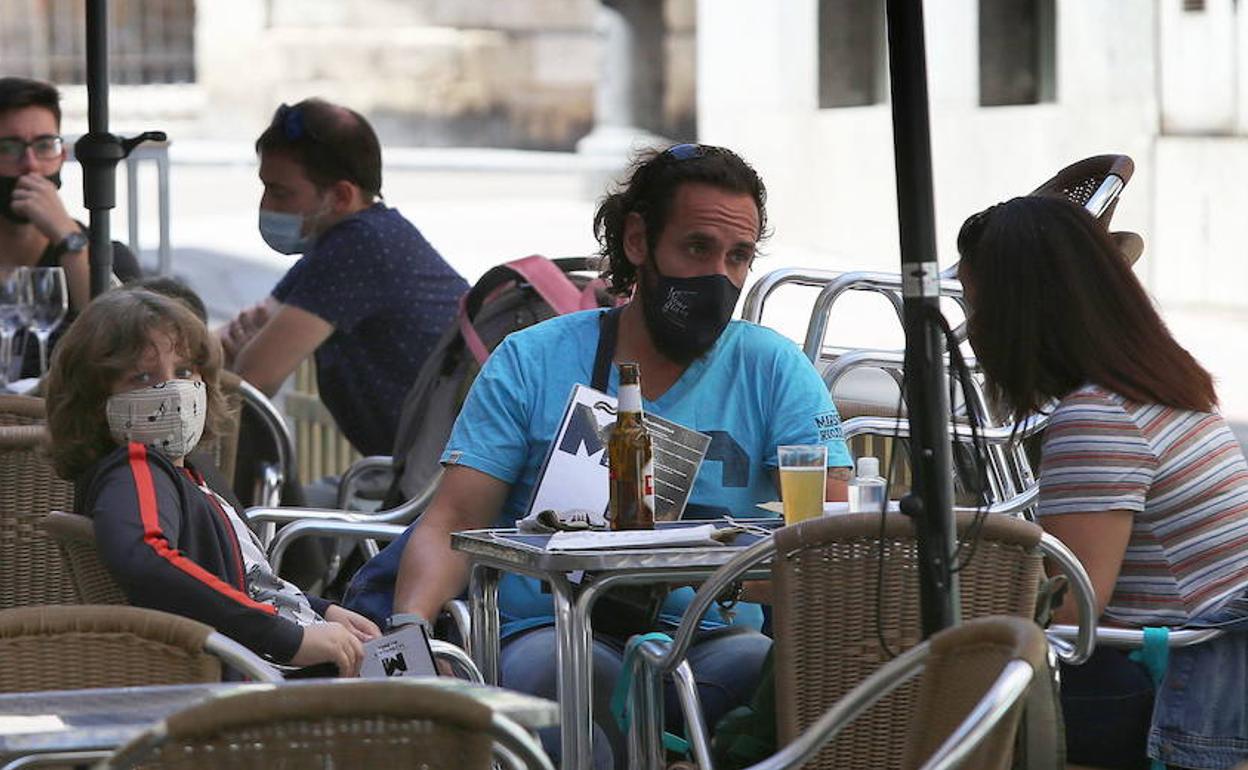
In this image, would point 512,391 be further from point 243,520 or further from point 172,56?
point 172,56

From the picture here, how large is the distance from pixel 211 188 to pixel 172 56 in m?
10.3

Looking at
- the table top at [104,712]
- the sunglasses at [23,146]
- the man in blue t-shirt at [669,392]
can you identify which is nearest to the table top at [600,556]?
the man in blue t-shirt at [669,392]

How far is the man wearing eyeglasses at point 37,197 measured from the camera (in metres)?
6.34

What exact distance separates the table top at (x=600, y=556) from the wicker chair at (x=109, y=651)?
0.68 m

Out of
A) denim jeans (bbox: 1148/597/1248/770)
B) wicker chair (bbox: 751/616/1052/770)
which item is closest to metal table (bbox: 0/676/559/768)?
wicker chair (bbox: 751/616/1052/770)

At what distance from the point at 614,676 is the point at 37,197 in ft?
10.2

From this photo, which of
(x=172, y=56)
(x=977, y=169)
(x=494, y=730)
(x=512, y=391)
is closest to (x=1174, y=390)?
(x=512, y=391)

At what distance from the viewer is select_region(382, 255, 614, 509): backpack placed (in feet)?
17.9

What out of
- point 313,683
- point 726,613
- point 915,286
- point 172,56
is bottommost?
point 726,613

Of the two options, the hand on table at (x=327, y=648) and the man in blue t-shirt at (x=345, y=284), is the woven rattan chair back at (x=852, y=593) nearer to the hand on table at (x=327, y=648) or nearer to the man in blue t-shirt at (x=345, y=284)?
the hand on table at (x=327, y=648)

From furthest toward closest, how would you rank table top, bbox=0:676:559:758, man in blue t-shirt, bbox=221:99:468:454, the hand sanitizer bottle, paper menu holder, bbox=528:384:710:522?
man in blue t-shirt, bbox=221:99:468:454 < paper menu holder, bbox=528:384:710:522 < the hand sanitizer bottle < table top, bbox=0:676:559:758

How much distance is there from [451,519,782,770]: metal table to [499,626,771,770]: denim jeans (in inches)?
7.8

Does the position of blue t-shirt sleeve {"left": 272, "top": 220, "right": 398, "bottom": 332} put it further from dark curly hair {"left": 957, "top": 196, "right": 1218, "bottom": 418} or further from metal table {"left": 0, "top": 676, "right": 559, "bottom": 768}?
metal table {"left": 0, "top": 676, "right": 559, "bottom": 768}

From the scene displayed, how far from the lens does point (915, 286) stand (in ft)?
9.80
